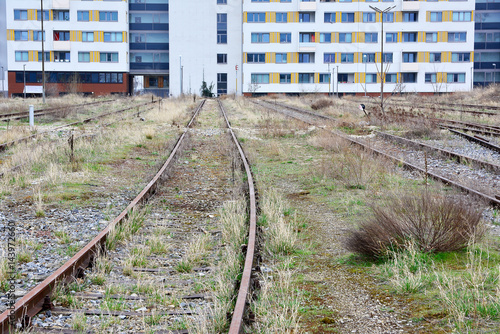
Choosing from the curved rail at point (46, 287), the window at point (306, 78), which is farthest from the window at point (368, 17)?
the curved rail at point (46, 287)

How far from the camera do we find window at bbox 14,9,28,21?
257 feet

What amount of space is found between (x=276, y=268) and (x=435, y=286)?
5.14 feet

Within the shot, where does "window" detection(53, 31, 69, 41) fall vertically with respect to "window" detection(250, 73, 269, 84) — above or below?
above

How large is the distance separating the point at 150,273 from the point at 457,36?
80.3 metres

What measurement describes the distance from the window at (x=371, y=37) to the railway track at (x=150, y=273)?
72.0 m

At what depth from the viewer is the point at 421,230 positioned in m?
6.27

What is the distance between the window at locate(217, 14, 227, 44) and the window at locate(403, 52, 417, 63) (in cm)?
2612

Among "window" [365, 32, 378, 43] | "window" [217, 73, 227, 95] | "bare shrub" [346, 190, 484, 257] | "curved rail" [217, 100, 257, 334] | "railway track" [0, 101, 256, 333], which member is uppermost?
"window" [365, 32, 378, 43]

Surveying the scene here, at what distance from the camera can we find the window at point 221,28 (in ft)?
282

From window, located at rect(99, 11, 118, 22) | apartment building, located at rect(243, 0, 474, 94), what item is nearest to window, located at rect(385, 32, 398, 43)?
apartment building, located at rect(243, 0, 474, 94)

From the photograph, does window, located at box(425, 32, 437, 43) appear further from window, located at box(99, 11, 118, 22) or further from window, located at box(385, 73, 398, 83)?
window, located at box(99, 11, 118, 22)

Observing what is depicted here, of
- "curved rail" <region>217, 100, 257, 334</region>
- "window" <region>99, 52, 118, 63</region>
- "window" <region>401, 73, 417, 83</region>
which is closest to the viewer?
"curved rail" <region>217, 100, 257, 334</region>

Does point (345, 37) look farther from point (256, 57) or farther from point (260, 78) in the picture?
point (260, 78)

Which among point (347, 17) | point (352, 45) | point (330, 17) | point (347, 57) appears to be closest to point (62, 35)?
point (330, 17)
